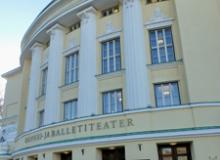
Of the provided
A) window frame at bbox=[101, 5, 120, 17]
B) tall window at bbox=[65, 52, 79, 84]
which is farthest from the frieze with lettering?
window frame at bbox=[101, 5, 120, 17]

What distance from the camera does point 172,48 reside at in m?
15.5

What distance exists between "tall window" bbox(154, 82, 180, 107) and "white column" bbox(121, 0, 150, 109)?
64 cm

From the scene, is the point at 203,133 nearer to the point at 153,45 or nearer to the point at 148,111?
the point at 148,111

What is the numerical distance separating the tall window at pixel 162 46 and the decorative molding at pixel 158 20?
1.17 feet

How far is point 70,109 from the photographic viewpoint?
17797mm

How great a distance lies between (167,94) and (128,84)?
2.28 meters

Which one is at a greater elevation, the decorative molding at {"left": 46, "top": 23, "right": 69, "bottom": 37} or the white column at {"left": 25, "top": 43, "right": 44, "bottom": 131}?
the decorative molding at {"left": 46, "top": 23, "right": 69, "bottom": 37}

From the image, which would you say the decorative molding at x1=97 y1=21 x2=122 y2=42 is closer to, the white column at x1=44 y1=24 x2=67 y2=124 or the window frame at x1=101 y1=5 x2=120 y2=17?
the window frame at x1=101 y1=5 x2=120 y2=17

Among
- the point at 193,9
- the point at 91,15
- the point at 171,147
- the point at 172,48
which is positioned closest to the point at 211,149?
the point at 171,147

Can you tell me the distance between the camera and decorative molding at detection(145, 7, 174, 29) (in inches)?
620

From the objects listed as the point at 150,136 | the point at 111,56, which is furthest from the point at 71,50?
the point at 150,136

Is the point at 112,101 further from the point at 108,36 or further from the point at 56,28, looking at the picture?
the point at 56,28

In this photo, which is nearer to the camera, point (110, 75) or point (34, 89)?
point (110, 75)

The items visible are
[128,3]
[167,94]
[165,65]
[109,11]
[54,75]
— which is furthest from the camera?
[54,75]
